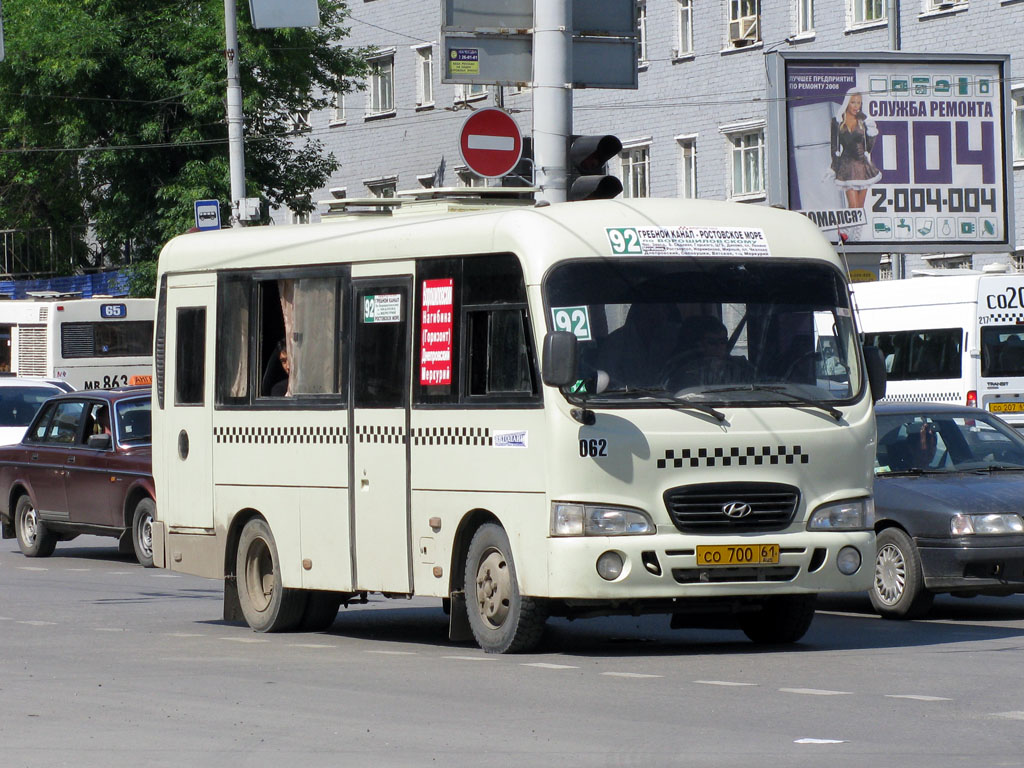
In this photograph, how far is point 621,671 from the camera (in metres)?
11.5

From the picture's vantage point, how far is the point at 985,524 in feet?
46.4

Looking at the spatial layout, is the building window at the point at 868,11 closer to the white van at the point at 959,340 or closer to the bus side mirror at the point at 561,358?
Answer: the white van at the point at 959,340

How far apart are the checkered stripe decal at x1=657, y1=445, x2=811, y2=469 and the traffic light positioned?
9.44 ft

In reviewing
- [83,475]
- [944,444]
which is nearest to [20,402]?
[83,475]

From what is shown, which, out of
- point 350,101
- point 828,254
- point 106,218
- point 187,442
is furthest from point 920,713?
point 350,101

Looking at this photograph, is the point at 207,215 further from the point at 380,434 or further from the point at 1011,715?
the point at 1011,715

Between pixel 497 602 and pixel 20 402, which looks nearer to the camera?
pixel 497 602

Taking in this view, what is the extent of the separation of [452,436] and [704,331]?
1.61 m

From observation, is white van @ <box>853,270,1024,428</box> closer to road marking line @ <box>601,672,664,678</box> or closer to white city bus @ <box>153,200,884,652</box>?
white city bus @ <box>153,200,884,652</box>

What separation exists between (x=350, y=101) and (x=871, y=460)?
5127 centimetres

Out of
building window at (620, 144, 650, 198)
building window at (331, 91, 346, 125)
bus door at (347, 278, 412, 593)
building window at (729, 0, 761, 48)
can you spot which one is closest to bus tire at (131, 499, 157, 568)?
bus door at (347, 278, 412, 593)

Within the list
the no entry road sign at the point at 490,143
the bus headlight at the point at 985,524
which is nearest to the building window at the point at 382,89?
the no entry road sign at the point at 490,143

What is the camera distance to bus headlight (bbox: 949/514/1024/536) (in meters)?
14.1

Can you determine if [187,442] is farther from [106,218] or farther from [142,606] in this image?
[106,218]
